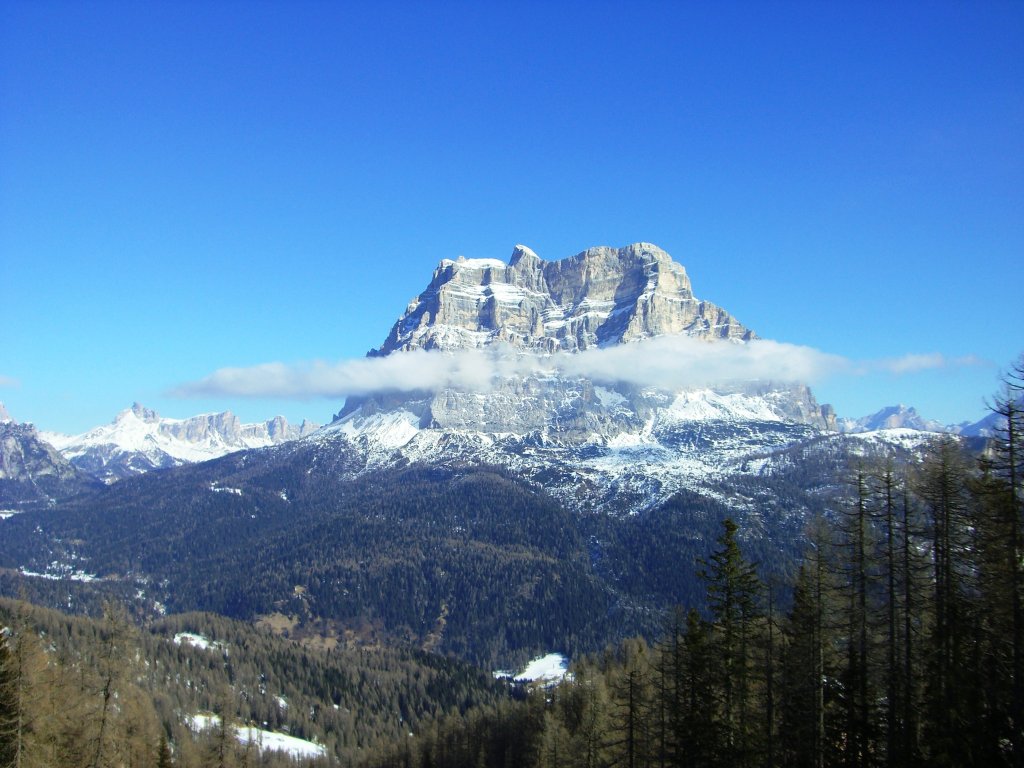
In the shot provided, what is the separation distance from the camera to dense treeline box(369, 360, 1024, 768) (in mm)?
32594

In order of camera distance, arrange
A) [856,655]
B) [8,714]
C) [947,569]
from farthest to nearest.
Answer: [8,714], [856,655], [947,569]

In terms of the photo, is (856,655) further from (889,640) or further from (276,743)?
(276,743)

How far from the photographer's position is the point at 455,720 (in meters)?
146

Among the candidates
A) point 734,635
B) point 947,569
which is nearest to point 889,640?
point 947,569

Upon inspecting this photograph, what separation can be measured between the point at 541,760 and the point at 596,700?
11.6m

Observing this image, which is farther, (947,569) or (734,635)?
(734,635)

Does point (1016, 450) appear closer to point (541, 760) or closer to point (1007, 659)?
point (1007, 659)

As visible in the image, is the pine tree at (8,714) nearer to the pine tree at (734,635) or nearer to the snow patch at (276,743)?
the pine tree at (734,635)

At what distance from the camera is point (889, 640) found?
42438mm

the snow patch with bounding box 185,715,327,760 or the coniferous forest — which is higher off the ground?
the coniferous forest

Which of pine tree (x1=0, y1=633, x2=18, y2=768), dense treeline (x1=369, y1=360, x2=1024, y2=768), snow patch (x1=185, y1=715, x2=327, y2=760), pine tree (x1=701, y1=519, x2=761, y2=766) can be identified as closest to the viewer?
dense treeline (x1=369, y1=360, x2=1024, y2=768)

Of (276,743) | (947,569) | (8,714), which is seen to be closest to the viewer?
(947,569)

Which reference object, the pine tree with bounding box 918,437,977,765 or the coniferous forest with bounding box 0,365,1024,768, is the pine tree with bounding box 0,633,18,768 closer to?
the coniferous forest with bounding box 0,365,1024,768

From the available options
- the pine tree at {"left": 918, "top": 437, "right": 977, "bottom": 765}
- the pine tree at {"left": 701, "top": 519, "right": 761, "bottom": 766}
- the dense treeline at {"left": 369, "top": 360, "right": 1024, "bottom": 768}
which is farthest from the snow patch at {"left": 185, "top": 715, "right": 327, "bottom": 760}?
the pine tree at {"left": 918, "top": 437, "right": 977, "bottom": 765}
